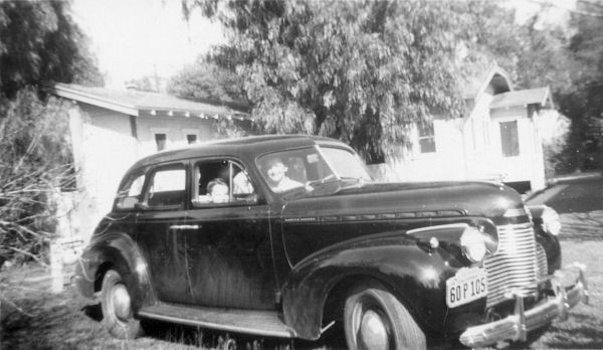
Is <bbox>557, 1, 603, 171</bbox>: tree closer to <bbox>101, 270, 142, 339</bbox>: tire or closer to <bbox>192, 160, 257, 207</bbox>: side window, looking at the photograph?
<bbox>192, 160, 257, 207</bbox>: side window

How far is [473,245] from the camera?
322 centimetres

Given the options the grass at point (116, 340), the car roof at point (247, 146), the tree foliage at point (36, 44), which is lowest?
the grass at point (116, 340)

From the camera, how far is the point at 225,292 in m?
4.45

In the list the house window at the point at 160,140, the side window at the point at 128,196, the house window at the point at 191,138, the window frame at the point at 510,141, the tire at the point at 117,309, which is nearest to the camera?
the tire at the point at 117,309

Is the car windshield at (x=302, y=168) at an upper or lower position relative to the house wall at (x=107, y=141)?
lower

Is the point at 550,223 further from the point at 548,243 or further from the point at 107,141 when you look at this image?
the point at 107,141

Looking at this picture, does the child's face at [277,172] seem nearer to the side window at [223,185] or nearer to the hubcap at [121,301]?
the side window at [223,185]

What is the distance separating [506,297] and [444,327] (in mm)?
565

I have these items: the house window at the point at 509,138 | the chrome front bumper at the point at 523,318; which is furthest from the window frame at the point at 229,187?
the house window at the point at 509,138

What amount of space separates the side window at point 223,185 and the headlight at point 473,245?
1.86 metres

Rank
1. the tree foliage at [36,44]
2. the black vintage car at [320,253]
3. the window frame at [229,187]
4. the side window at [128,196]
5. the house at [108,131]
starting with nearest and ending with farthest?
the black vintage car at [320,253]
the window frame at [229,187]
the side window at [128,196]
the tree foliage at [36,44]
the house at [108,131]

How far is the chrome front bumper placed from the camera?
304cm

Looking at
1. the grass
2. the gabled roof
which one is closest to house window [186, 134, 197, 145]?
the grass

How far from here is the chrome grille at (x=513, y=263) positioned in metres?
3.46
